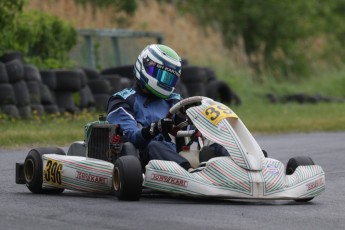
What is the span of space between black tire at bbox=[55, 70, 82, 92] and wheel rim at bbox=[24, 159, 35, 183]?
8.61 metres

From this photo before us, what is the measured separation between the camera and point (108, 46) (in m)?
22.8

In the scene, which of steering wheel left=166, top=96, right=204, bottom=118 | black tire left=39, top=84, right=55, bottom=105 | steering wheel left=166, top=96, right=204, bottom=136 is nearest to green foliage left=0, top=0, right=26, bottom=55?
black tire left=39, top=84, right=55, bottom=105

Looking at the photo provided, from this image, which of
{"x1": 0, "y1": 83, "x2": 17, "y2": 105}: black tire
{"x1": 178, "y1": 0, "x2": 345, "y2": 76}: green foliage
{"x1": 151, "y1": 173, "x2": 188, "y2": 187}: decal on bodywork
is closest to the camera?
{"x1": 151, "y1": 173, "x2": 188, "y2": 187}: decal on bodywork

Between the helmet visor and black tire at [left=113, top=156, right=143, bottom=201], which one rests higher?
the helmet visor

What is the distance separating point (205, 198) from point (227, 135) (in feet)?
1.97

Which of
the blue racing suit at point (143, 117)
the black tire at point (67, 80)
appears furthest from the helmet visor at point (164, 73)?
the black tire at point (67, 80)

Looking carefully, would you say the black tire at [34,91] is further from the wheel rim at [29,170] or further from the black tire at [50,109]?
the wheel rim at [29,170]

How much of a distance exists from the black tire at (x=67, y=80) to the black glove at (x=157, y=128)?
9.31 m

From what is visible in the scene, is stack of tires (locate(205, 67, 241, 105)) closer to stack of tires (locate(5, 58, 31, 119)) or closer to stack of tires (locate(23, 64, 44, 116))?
stack of tires (locate(23, 64, 44, 116))

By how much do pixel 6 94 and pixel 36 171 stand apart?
7558 mm

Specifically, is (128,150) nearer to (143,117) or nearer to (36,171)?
(143,117)

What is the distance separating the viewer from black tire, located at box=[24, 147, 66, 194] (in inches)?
337

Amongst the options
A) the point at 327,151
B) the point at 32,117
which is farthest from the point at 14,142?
the point at 327,151

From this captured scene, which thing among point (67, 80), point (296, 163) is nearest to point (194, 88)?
point (67, 80)
